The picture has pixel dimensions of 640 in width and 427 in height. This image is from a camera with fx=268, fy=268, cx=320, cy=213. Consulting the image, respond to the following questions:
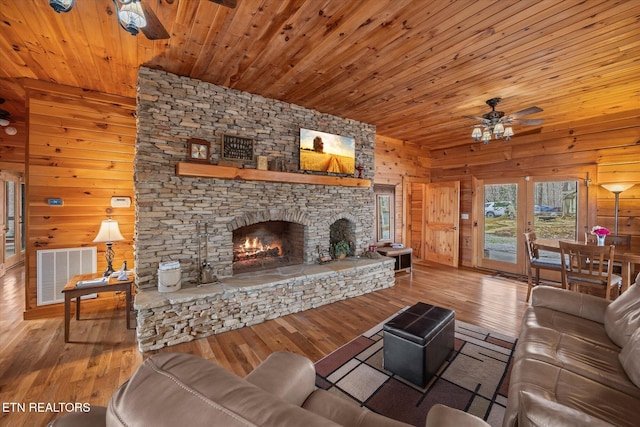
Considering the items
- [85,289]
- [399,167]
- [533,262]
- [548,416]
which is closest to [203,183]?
[85,289]

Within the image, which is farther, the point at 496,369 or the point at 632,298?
the point at 496,369

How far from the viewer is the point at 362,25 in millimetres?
2207

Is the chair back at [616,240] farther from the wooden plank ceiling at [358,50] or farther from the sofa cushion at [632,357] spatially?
the sofa cushion at [632,357]

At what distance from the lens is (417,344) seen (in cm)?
206

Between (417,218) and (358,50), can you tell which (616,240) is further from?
(358,50)

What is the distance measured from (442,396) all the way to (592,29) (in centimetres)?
320

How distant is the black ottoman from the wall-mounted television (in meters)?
2.62

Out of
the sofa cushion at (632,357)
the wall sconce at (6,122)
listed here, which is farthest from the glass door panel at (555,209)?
the wall sconce at (6,122)

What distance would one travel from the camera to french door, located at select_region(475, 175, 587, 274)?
4902 millimetres

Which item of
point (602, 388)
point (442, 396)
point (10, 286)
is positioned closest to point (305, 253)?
point (442, 396)

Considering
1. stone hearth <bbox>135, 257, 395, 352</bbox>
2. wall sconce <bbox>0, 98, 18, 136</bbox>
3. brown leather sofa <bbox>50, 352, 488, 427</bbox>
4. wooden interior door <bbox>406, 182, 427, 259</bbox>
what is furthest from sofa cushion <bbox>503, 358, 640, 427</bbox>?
wall sconce <bbox>0, 98, 18, 136</bbox>

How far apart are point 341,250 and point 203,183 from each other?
2.43 metres

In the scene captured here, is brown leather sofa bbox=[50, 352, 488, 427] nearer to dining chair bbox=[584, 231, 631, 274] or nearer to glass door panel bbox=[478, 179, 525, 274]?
dining chair bbox=[584, 231, 631, 274]

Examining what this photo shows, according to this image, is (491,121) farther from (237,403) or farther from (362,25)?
(237,403)
